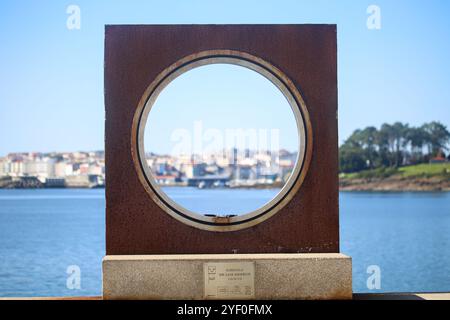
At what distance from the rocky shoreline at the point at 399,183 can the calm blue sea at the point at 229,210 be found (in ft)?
6.32

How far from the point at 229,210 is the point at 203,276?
99.5ft

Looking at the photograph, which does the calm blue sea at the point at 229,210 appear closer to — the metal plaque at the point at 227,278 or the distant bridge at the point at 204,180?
the distant bridge at the point at 204,180

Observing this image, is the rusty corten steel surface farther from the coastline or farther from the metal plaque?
the coastline

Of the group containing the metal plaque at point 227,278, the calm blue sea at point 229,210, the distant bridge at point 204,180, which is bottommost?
the calm blue sea at point 229,210

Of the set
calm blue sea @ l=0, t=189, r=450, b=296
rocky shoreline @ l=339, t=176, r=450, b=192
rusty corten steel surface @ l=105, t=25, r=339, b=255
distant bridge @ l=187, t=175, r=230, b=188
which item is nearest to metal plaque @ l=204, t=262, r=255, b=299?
rusty corten steel surface @ l=105, t=25, r=339, b=255

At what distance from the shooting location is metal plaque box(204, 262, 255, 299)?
5.71 meters

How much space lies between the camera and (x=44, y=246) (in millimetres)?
35969

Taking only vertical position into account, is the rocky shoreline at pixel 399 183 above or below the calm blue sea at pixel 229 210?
above

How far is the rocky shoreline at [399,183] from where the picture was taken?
1652 inches

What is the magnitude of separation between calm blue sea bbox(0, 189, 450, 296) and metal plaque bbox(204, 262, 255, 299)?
14619 mm

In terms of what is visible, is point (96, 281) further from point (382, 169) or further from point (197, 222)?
point (197, 222)

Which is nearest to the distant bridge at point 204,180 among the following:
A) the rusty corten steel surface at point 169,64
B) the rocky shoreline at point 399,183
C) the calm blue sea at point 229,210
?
the rusty corten steel surface at point 169,64

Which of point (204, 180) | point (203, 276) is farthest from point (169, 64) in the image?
point (204, 180)
